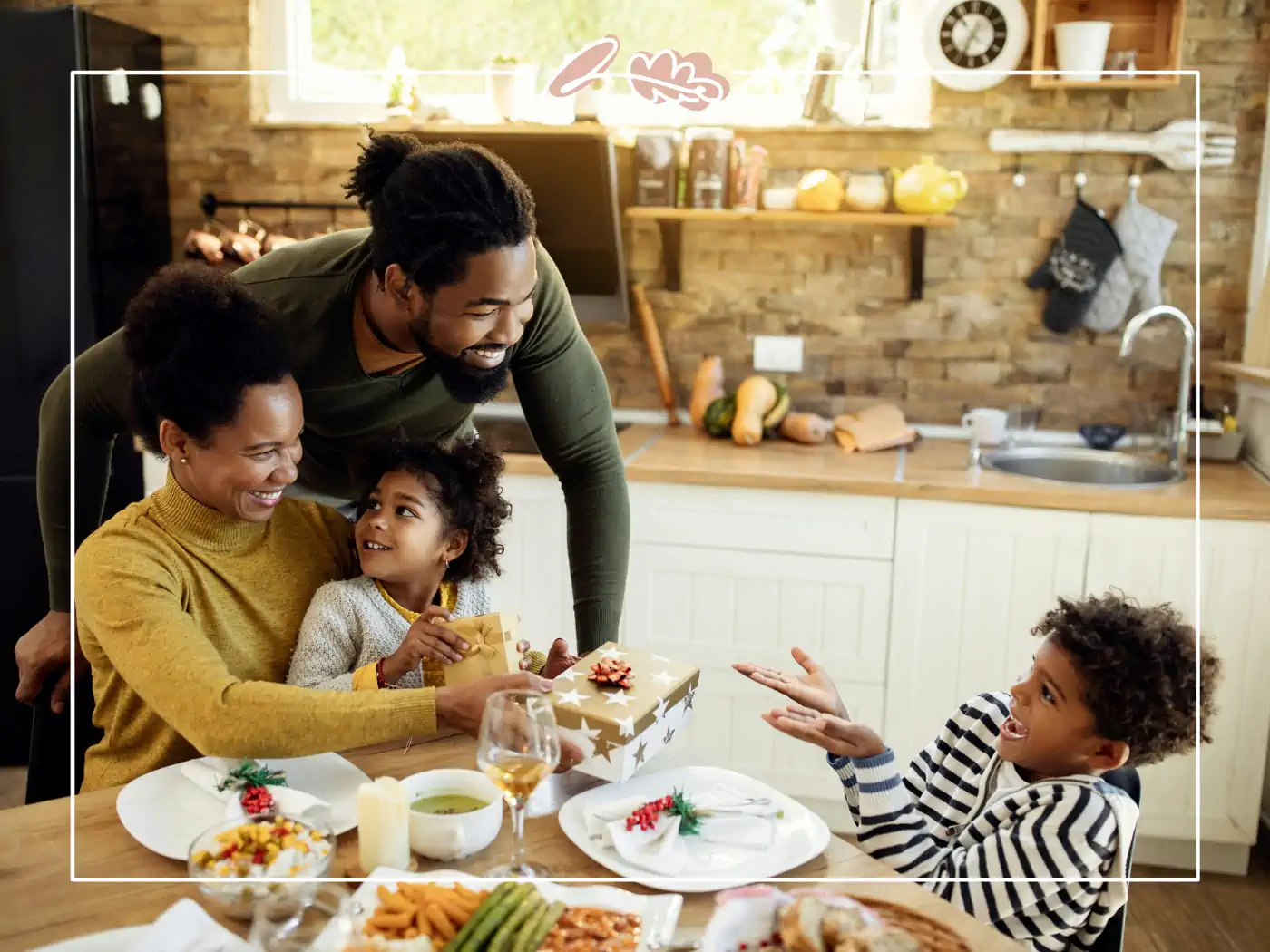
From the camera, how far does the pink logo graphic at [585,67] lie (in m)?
0.98

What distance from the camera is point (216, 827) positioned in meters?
0.88

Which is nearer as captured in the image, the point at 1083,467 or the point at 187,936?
the point at 187,936

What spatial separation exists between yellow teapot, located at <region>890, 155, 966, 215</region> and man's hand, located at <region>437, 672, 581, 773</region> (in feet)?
2.21

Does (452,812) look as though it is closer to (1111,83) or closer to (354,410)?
(354,410)

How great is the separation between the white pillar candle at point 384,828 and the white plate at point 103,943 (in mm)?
180

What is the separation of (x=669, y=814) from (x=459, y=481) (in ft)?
1.24

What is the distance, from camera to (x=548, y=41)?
1.01 m

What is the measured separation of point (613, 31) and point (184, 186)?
547 mm

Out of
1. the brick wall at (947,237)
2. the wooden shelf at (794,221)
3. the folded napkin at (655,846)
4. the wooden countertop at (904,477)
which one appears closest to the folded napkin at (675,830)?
the folded napkin at (655,846)

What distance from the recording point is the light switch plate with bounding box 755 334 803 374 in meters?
1.27

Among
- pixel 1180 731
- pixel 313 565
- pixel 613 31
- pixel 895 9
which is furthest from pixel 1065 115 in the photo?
pixel 313 565

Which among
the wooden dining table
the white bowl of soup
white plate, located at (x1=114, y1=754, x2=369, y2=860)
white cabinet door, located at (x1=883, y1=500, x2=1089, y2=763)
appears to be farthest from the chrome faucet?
white plate, located at (x1=114, y1=754, x2=369, y2=860)

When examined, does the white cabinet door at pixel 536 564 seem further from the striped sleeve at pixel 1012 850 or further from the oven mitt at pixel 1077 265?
the oven mitt at pixel 1077 265

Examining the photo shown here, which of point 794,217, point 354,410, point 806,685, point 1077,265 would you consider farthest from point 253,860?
point 1077,265
